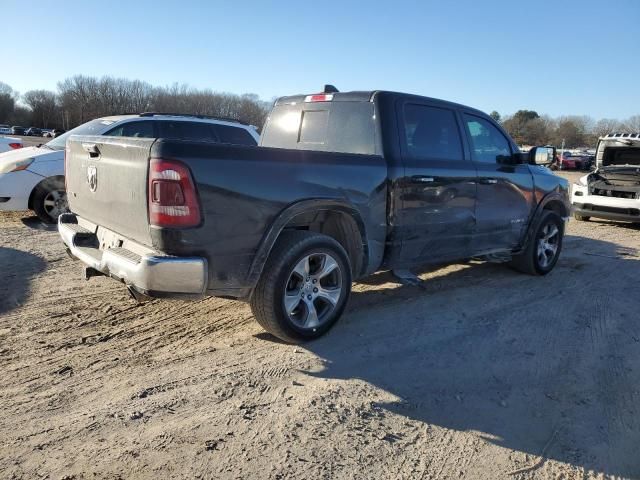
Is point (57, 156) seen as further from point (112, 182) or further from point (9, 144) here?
point (112, 182)

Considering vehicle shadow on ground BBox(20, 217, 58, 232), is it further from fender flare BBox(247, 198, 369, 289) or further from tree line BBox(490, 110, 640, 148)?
tree line BBox(490, 110, 640, 148)

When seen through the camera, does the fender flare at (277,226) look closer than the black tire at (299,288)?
Yes

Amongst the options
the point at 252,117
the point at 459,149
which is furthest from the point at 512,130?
the point at 459,149

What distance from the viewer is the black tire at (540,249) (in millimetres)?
6191

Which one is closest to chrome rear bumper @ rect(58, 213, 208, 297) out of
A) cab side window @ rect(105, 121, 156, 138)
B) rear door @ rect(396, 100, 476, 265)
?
rear door @ rect(396, 100, 476, 265)

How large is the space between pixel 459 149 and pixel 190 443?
377cm

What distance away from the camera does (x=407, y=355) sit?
3.87 meters

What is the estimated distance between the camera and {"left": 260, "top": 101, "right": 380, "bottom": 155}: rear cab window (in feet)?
14.7

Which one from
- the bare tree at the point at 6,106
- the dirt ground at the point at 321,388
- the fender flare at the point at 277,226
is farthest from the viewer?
the bare tree at the point at 6,106

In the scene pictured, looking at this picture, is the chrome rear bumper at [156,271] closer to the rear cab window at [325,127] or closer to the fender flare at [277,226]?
the fender flare at [277,226]

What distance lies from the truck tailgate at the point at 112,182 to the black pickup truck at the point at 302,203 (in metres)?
0.01

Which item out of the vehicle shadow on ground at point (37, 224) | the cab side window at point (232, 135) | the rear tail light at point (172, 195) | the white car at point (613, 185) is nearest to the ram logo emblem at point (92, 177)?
the rear tail light at point (172, 195)

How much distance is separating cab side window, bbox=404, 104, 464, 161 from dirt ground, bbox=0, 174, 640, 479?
1.49 metres

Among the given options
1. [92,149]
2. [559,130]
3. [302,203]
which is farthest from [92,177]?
[559,130]
